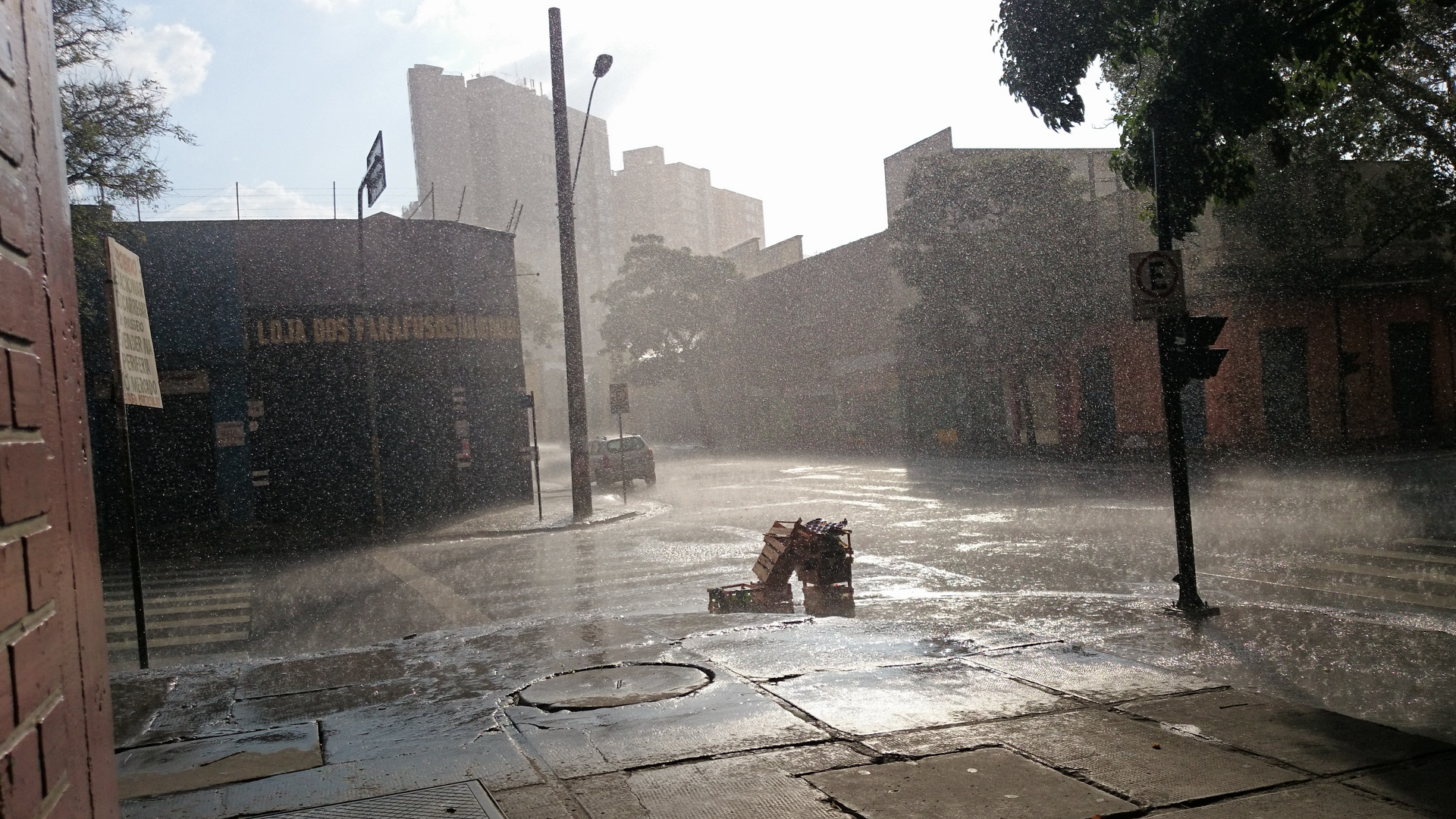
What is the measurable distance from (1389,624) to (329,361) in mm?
22146

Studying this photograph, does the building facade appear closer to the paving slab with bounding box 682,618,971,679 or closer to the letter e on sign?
the letter e on sign

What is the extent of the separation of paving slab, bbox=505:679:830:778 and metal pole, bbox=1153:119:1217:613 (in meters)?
4.55

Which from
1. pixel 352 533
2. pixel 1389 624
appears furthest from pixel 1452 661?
pixel 352 533

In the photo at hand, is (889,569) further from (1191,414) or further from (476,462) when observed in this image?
(1191,414)

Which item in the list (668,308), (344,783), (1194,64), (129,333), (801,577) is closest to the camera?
(344,783)

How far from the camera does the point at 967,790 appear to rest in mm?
4680

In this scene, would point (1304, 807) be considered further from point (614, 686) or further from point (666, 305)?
point (666, 305)

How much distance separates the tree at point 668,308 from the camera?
59469mm

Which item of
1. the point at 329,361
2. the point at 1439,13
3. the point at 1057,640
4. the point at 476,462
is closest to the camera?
the point at 1057,640

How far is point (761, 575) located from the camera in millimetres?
10219

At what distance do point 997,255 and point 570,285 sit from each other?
55.6 ft

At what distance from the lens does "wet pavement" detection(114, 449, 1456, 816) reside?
5.22 m

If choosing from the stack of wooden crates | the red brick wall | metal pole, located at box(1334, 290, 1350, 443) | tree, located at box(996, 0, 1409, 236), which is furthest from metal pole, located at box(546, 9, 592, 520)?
metal pole, located at box(1334, 290, 1350, 443)

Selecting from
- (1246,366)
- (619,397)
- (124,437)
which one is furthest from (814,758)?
(1246,366)
